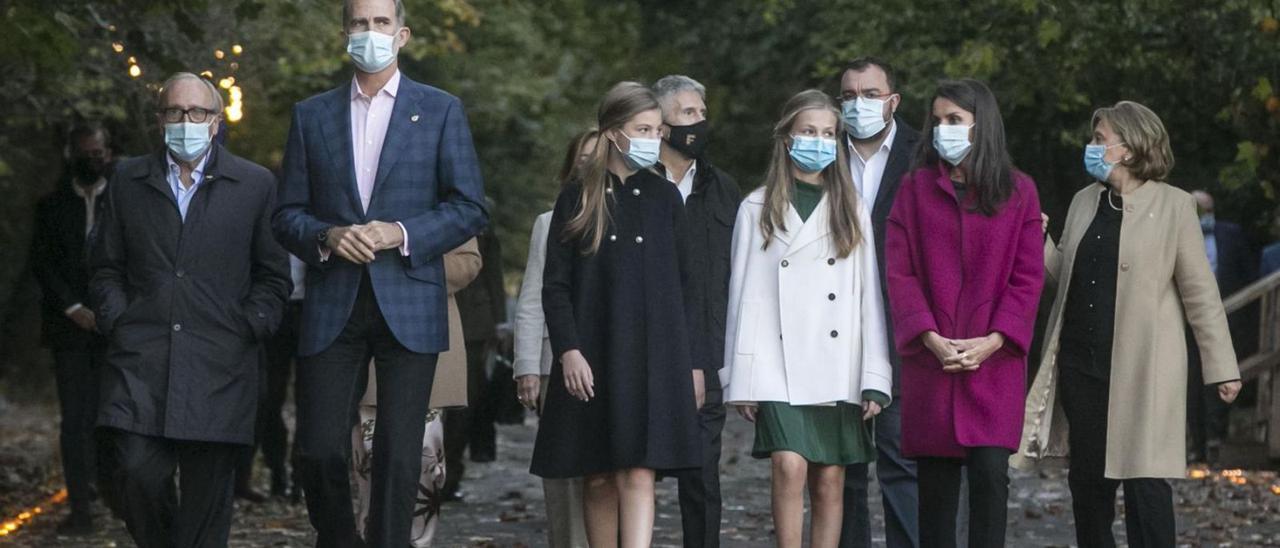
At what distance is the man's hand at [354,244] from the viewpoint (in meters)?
8.22

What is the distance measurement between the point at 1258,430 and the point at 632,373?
31.5 ft

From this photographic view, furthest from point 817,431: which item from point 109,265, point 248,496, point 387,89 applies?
point 248,496

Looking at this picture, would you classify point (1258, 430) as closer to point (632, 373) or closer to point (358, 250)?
point (632, 373)

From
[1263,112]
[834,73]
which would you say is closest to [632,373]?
[1263,112]

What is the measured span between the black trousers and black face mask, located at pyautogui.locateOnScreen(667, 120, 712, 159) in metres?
1.94

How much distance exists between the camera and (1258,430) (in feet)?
57.4

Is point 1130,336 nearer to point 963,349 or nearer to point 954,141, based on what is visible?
point 963,349

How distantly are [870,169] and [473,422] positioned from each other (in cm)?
549

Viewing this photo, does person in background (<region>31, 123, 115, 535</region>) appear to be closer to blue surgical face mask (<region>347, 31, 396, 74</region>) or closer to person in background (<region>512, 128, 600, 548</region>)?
person in background (<region>512, 128, 600, 548</region>)

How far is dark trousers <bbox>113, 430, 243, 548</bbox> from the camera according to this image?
897cm

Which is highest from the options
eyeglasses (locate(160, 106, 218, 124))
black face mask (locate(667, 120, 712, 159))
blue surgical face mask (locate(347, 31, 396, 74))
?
blue surgical face mask (locate(347, 31, 396, 74))

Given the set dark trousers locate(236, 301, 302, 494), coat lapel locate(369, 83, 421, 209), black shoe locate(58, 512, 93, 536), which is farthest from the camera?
dark trousers locate(236, 301, 302, 494)

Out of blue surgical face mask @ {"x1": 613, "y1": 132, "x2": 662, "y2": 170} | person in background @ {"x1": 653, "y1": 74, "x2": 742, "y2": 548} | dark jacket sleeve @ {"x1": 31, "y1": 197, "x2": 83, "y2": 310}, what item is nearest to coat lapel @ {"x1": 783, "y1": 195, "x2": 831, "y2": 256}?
person in background @ {"x1": 653, "y1": 74, "x2": 742, "y2": 548}

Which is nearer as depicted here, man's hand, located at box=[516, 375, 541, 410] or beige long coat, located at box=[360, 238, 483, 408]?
man's hand, located at box=[516, 375, 541, 410]
